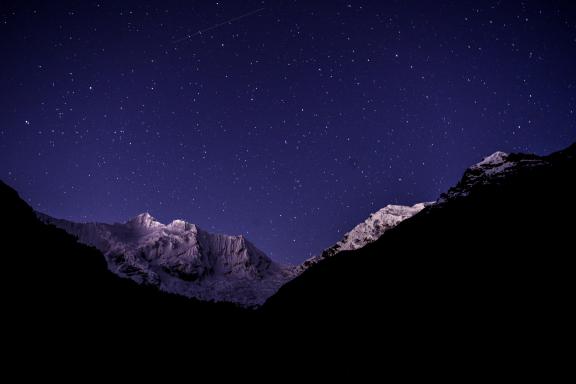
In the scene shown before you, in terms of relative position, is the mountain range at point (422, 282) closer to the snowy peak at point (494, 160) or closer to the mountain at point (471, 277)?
the mountain at point (471, 277)

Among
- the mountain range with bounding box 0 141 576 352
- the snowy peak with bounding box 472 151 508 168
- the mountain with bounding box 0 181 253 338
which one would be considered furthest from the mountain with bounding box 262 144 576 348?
the snowy peak with bounding box 472 151 508 168

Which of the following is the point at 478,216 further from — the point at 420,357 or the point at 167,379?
the point at 167,379

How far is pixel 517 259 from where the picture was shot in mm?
35875

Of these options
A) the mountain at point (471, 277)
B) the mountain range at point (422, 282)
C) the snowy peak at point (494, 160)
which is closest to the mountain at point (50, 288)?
the mountain range at point (422, 282)

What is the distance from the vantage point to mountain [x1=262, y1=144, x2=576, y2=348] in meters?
25.5

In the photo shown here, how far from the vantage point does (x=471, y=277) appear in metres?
37.0

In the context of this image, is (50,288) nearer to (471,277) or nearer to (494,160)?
(471,277)

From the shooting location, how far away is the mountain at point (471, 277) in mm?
25516

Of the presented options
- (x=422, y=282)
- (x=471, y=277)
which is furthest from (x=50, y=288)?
(x=471, y=277)

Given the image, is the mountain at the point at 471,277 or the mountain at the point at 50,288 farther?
the mountain at the point at 471,277

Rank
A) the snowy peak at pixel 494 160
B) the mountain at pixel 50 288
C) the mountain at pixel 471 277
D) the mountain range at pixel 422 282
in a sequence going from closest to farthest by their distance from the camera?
the mountain at pixel 50 288 < the mountain range at pixel 422 282 < the mountain at pixel 471 277 < the snowy peak at pixel 494 160

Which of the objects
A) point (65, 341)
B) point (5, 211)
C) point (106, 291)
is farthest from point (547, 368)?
point (106, 291)

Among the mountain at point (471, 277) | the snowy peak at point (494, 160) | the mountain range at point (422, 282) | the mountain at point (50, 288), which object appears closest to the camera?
the mountain at point (50, 288)

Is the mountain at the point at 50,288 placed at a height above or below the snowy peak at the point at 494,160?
below
